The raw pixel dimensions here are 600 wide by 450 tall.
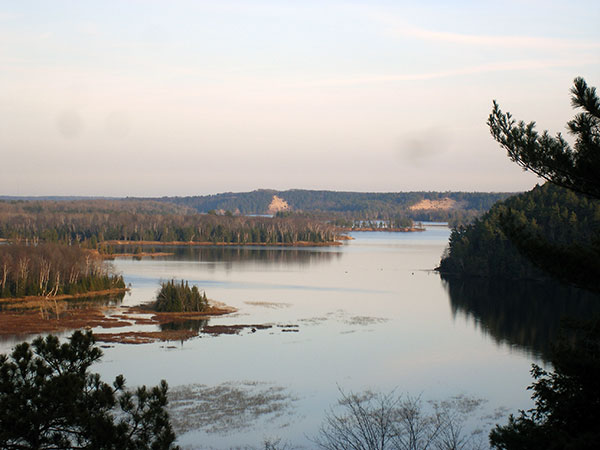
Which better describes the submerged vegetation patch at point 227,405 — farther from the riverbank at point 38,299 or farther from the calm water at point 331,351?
the riverbank at point 38,299

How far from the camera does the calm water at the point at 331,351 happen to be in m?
23.2

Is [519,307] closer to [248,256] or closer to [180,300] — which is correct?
[180,300]

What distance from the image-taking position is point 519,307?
48.8 metres

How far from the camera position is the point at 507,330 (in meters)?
39.3

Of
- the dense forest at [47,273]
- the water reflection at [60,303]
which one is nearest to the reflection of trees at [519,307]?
the water reflection at [60,303]

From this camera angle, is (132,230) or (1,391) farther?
(132,230)

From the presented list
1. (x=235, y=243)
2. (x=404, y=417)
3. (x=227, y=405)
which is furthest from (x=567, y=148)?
(x=235, y=243)

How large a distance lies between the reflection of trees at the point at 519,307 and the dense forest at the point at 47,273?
92.0 ft

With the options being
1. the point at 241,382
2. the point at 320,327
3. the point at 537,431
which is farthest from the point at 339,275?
the point at 537,431

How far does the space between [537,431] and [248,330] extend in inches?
1069

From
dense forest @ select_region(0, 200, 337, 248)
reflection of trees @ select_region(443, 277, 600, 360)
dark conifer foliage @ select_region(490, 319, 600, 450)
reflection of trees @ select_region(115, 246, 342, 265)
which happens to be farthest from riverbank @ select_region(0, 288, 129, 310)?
dense forest @ select_region(0, 200, 337, 248)

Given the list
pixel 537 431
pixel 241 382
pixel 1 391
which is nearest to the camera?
pixel 1 391

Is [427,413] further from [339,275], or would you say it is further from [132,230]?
[132,230]

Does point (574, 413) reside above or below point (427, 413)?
above
